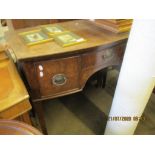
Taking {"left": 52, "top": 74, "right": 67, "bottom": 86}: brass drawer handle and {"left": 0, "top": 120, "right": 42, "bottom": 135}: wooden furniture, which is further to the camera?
{"left": 52, "top": 74, "right": 67, "bottom": 86}: brass drawer handle

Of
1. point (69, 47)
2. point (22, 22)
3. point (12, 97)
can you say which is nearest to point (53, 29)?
point (69, 47)

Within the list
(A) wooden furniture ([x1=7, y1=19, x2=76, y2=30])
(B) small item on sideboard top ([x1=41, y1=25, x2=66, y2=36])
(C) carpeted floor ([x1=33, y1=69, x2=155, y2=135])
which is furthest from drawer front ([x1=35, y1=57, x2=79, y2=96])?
(A) wooden furniture ([x1=7, y1=19, x2=76, y2=30])

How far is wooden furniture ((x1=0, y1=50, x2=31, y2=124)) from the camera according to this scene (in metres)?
0.64

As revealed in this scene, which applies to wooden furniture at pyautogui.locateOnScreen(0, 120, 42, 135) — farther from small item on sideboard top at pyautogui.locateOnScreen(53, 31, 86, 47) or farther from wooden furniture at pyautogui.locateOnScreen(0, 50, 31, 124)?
small item on sideboard top at pyautogui.locateOnScreen(53, 31, 86, 47)

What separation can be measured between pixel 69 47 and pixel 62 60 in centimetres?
8

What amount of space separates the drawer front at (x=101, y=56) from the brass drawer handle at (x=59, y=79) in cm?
13

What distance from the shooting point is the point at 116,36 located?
0.92 metres

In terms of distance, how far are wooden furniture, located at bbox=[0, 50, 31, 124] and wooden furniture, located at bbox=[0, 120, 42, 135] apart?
118mm

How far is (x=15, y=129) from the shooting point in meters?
0.51

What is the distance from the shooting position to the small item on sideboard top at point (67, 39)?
81 centimetres

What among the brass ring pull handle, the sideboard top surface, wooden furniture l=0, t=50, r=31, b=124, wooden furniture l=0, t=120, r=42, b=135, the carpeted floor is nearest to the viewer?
wooden furniture l=0, t=120, r=42, b=135
